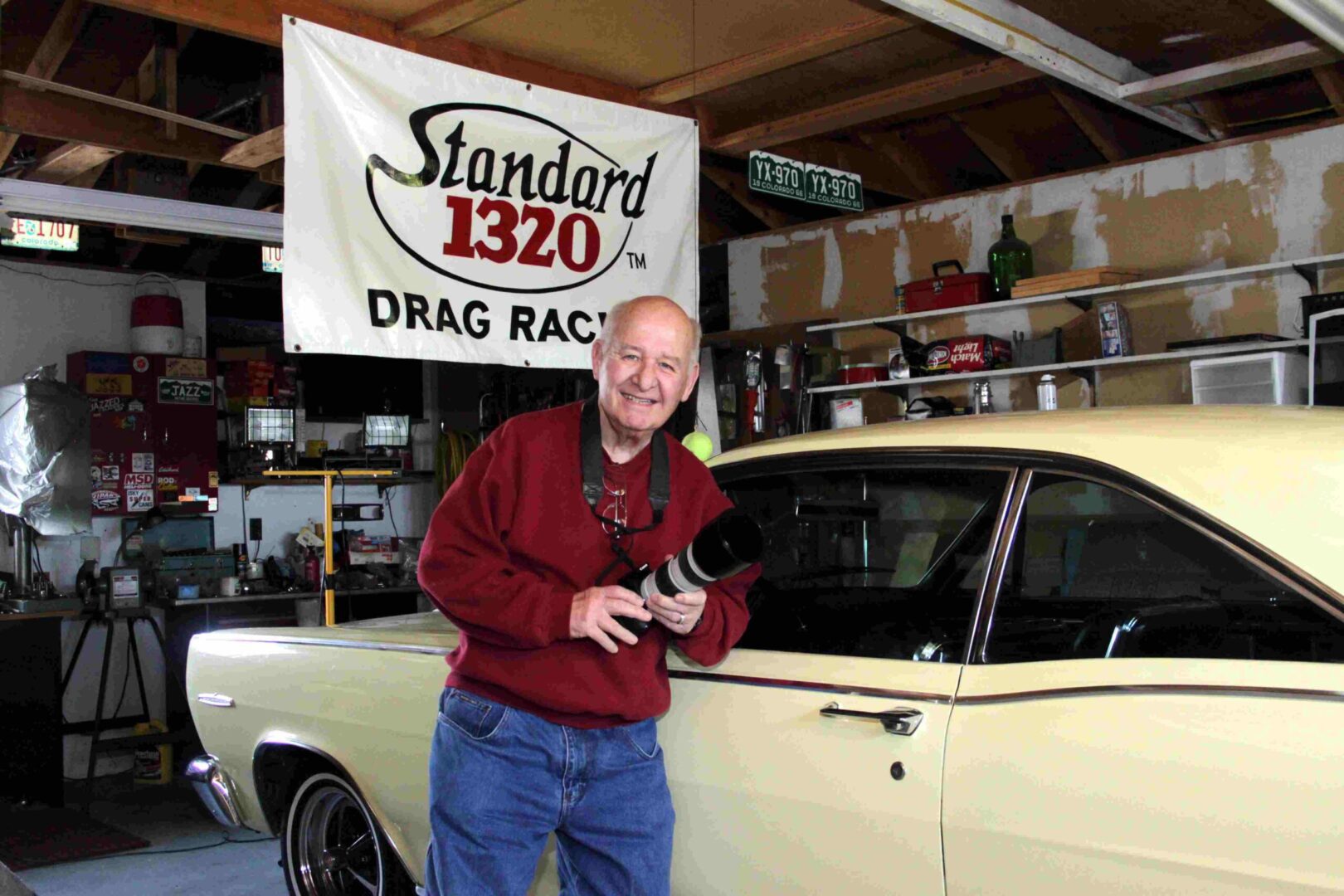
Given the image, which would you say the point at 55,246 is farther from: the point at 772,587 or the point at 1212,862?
the point at 1212,862

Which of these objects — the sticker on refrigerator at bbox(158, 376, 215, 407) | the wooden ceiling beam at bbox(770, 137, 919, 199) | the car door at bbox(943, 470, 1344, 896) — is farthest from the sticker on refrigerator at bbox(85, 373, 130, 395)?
the car door at bbox(943, 470, 1344, 896)

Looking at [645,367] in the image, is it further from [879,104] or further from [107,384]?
[107,384]

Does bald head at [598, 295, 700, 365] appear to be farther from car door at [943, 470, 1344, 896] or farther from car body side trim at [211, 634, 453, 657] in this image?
car body side trim at [211, 634, 453, 657]

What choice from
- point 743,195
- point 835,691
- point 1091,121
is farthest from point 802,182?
point 835,691

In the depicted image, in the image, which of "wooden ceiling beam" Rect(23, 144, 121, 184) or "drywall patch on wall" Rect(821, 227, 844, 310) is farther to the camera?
"drywall patch on wall" Rect(821, 227, 844, 310)

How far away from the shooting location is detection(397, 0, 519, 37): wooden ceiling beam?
14.1 ft

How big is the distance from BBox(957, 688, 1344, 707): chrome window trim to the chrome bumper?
250 centimetres

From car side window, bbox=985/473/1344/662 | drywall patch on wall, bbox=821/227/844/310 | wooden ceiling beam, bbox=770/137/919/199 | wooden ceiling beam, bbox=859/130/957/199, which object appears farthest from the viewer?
drywall patch on wall, bbox=821/227/844/310

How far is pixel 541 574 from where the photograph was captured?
221 centimetres

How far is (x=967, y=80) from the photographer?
5.29m

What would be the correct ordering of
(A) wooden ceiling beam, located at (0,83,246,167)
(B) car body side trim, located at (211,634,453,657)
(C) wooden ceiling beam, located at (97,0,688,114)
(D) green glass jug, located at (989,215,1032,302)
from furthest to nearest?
(D) green glass jug, located at (989,215,1032,302), (A) wooden ceiling beam, located at (0,83,246,167), (C) wooden ceiling beam, located at (97,0,688,114), (B) car body side trim, located at (211,634,453,657)

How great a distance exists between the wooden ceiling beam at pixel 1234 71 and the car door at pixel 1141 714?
3.70 m

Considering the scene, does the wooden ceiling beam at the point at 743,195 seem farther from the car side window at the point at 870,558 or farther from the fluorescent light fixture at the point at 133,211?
the car side window at the point at 870,558

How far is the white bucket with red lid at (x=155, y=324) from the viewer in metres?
8.13
